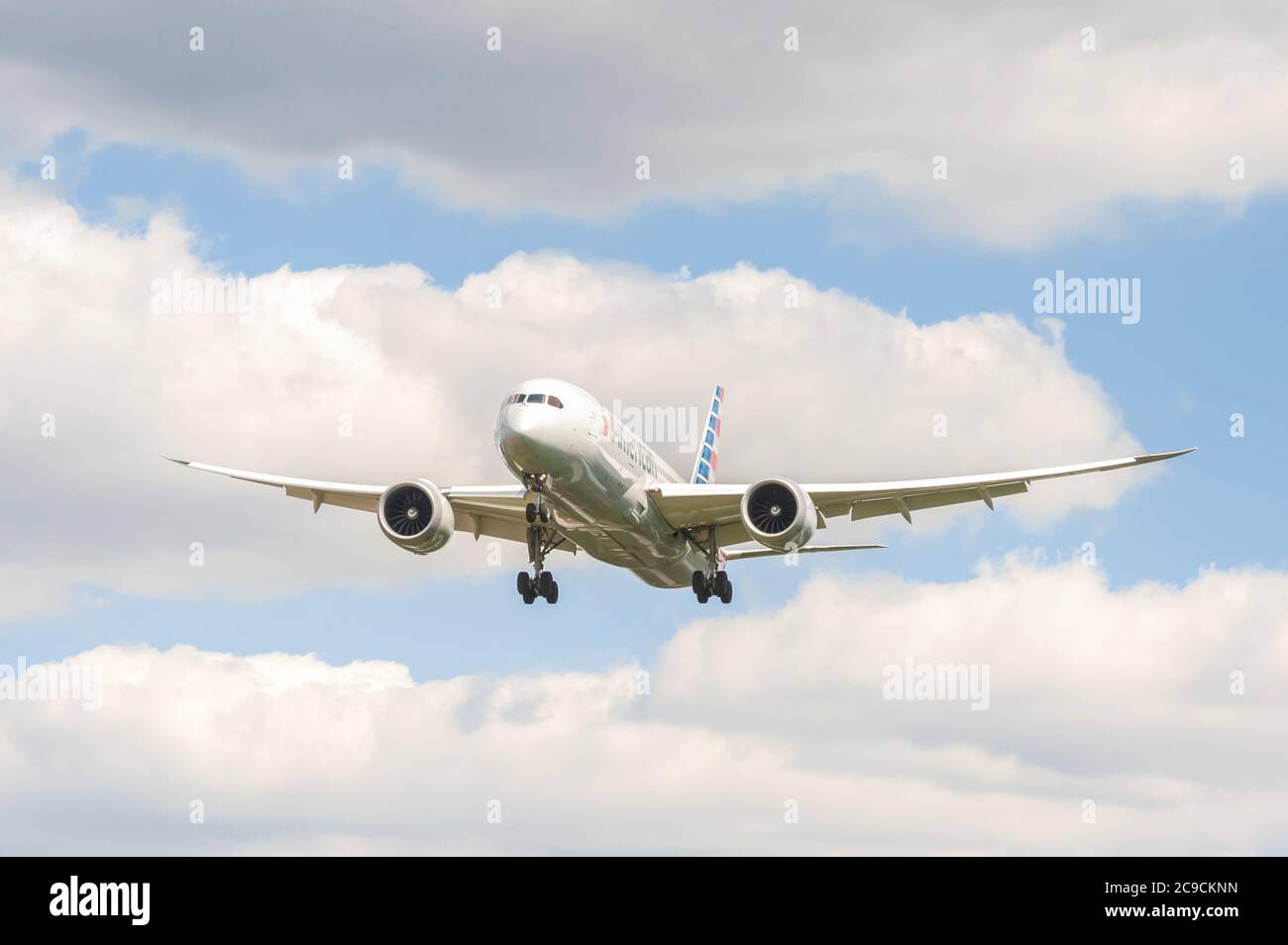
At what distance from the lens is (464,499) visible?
2089 inches

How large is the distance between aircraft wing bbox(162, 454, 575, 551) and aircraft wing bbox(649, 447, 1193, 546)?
4204 mm

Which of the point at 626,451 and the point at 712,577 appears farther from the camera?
the point at 712,577

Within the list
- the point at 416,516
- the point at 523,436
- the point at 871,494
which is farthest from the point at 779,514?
the point at 416,516

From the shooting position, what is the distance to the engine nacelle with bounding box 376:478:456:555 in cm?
5128

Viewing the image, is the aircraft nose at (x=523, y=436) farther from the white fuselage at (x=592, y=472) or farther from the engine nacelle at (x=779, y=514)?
the engine nacelle at (x=779, y=514)

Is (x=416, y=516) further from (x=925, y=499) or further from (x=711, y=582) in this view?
(x=925, y=499)

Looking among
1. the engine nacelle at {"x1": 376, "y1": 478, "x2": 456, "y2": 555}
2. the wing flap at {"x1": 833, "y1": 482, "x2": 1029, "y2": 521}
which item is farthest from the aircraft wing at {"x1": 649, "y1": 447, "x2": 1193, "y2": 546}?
the engine nacelle at {"x1": 376, "y1": 478, "x2": 456, "y2": 555}

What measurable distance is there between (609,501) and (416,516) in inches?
249

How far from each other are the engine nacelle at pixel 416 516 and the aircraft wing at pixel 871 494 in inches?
252

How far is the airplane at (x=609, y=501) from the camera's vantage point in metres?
46.6

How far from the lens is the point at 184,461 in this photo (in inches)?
2207

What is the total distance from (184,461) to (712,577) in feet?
58.4

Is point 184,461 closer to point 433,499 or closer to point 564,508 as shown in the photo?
point 433,499
